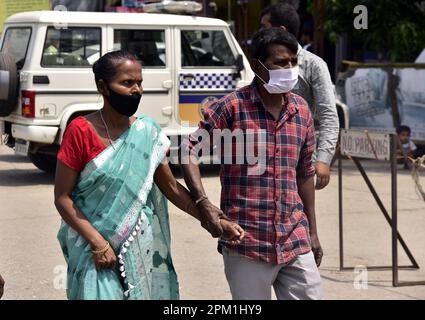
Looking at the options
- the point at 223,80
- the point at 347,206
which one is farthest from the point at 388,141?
the point at 223,80

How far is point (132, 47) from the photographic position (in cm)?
1239

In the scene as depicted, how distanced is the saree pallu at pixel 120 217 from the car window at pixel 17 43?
8.14 meters

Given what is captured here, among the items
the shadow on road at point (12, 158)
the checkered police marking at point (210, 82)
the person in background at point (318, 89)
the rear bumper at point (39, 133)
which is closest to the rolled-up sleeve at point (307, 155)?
the person in background at point (318, 89)

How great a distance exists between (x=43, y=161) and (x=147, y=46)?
1.92m

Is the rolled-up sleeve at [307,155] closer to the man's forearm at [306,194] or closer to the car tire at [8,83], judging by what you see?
the man's forearm at [306,194]

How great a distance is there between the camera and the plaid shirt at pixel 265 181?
14.0 feet

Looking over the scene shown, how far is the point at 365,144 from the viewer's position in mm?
7117

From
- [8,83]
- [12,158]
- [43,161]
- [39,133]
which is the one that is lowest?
[12,158]

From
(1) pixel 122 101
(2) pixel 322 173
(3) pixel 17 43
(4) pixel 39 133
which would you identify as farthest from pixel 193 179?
(3) pixel 17 43

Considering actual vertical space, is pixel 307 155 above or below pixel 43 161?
above

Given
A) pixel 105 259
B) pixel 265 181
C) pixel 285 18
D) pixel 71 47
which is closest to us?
pixel 105 259

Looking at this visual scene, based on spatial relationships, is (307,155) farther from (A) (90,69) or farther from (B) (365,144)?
(A) (90,69)
